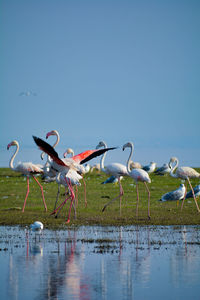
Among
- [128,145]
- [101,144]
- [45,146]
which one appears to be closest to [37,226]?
[45,146]

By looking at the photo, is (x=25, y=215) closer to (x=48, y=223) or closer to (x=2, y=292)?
(x=48, y=223)

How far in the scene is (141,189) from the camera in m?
27.1

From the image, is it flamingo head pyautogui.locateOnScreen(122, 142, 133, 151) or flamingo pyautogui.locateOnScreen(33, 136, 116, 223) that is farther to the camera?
flamingo head pyautogui.locateOnScreen(122, 142, 133, 151)

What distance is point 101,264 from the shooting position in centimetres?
995

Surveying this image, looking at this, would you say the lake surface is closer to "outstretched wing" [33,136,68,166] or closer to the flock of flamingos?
"outstretched wing" [33,136,68,166]

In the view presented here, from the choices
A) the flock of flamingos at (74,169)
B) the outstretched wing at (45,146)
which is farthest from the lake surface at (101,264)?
the flock of flamingos at (74,169)

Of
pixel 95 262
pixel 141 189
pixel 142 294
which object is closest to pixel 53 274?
pixel 95 262

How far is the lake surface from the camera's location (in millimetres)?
8031

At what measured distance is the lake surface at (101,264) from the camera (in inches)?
316

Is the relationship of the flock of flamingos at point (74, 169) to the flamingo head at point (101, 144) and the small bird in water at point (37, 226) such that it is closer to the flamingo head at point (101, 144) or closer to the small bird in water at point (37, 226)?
the flamingo head at point (101, 144)

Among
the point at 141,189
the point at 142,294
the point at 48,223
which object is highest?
the point at 141,189

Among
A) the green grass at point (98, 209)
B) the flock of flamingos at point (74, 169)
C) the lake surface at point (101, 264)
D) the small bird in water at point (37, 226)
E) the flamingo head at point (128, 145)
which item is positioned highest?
the flamingo head at point (128, 145)

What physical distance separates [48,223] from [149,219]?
10.9ft

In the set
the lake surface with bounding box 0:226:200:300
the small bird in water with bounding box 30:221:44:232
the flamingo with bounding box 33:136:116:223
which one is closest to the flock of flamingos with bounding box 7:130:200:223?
the flamingo with bounding box 33:136:116:223
